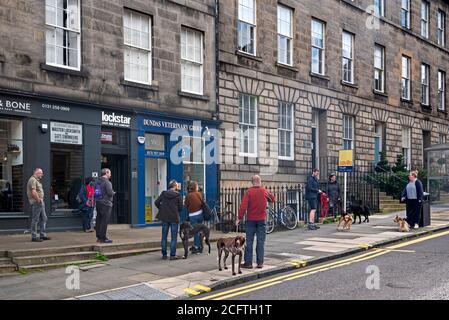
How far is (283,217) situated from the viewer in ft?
56.1

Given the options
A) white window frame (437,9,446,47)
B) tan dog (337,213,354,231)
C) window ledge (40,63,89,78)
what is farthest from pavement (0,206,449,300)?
white window frame (437,9,446,47)

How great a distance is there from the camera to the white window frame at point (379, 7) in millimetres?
27898

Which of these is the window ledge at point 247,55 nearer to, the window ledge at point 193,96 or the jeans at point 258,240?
the window ledge at point 193,96

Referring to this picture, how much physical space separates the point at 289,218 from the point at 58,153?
24.6 feet

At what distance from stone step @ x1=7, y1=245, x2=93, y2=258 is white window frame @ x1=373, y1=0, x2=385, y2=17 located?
21618 millimetres

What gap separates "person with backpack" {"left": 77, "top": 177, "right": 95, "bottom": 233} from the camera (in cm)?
1443

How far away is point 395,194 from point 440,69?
540 inches

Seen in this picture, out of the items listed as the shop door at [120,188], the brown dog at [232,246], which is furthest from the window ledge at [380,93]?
the brown dog at [232,246]

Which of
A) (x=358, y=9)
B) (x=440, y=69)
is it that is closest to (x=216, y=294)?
(x=358, y=9)

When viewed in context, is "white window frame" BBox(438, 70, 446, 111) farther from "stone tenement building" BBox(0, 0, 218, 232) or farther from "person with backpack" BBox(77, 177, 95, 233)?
"person with backpack" BBox(77, 177, 95, 233)

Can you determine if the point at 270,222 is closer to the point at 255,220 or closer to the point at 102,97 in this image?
the point at 255,220

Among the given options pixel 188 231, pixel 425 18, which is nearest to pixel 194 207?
pixel 188 231
